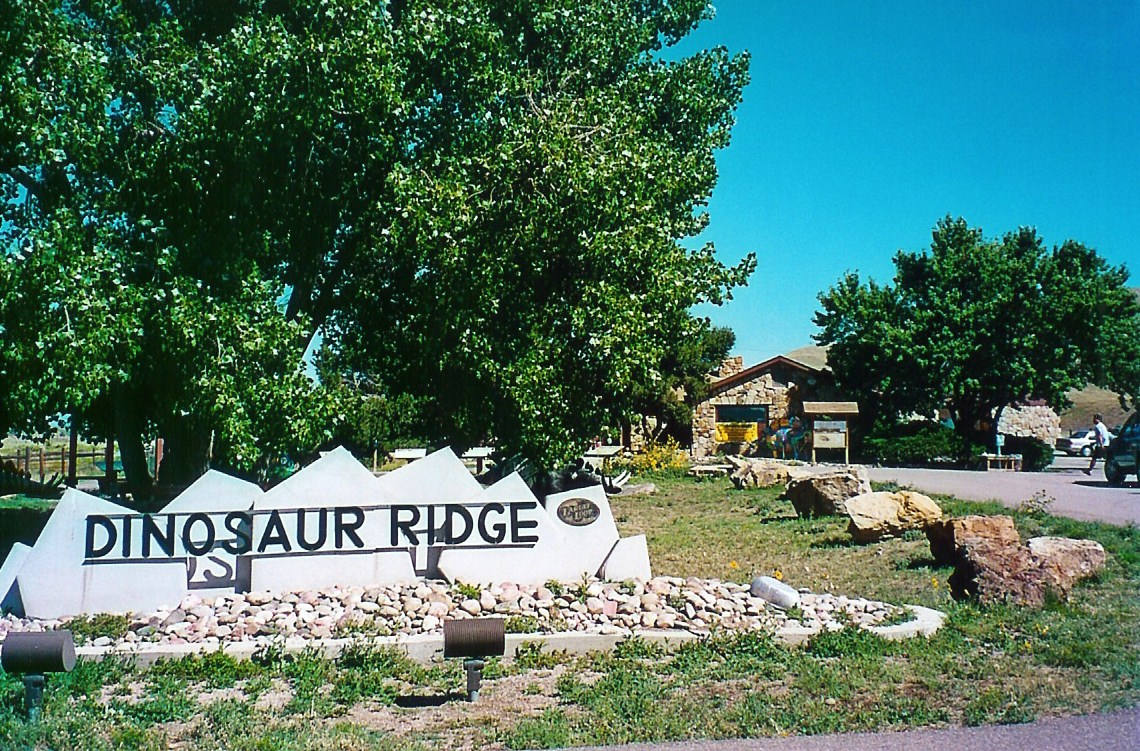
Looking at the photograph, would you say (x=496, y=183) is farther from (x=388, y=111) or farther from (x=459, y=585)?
(x=459, y=585)

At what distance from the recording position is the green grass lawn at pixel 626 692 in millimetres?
5781

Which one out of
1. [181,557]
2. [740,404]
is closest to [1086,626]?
[181,557]

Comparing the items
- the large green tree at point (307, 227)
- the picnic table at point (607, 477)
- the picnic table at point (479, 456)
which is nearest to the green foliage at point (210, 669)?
the large green tree at point (307, 227)

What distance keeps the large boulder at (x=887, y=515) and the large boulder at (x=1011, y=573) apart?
3379 mm

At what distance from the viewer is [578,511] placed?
9.69 metres

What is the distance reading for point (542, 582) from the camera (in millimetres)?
9336

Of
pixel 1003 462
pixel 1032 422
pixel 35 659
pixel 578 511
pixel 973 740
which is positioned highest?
pixel 1032 422

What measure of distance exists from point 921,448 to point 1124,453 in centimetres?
1152

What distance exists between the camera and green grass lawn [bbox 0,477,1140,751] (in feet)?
19.0

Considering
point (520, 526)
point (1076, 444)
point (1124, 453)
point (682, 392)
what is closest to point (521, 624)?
point (520, 526)

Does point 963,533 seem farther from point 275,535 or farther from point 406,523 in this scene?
point 275,535

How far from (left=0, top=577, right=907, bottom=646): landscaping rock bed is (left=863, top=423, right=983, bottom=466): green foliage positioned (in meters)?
25.1

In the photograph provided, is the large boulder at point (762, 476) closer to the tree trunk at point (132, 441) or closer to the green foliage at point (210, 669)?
the tree trunk at point (132, 441)

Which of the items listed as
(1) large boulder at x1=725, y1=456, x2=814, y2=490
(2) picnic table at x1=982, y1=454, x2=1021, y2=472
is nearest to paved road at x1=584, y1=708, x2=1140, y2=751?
(1) large boulder at x1=725, y1=456, x2=814, y2=490
